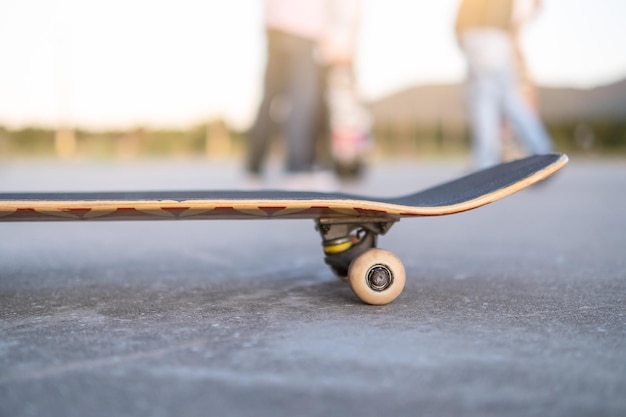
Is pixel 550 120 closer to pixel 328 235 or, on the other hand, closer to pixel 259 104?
pixel 259 104

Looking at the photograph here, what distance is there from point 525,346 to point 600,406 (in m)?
0.33

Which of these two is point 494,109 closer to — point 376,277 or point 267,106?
point 267,106

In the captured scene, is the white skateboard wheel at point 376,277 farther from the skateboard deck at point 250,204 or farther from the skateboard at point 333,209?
the skateboard deck at point 250,204

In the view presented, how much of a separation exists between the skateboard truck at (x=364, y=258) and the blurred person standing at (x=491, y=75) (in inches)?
139

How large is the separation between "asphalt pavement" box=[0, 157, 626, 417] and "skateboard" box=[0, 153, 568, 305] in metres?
0.10

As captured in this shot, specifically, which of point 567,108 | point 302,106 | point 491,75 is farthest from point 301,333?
point 567,108

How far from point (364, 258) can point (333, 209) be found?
15cm

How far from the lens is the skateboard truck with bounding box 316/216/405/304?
176 centimetres

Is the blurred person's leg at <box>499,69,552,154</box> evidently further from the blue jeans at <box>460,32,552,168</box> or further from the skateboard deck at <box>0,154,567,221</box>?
the skateboard deck at <box>0,154,567,221</box>

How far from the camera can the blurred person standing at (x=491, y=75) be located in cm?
529

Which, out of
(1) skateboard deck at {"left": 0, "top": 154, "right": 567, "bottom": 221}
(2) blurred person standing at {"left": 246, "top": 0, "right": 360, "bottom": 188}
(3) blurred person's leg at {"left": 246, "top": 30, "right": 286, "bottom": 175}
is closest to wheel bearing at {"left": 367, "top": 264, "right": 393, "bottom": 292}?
(1) skateboard deck at {"left": 0, "top": 154, "right": 567, "bottom": 221}

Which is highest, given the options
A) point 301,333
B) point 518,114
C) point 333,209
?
point 518,114

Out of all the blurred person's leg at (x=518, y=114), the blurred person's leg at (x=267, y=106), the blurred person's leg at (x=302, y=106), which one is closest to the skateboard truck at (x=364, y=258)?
the blurred person's leg at (x=302, y=106)

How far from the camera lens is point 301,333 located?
1504 millimetres
